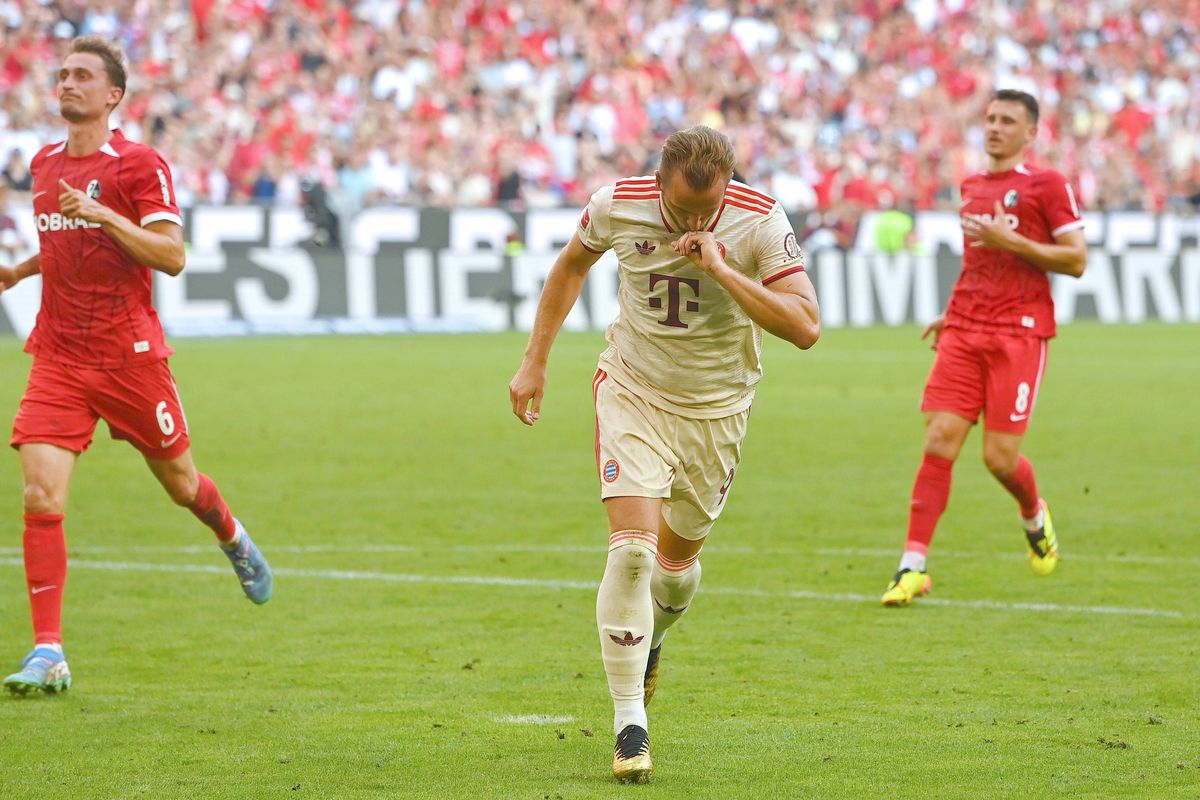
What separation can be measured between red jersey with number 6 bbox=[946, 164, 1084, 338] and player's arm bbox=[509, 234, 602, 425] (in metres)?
3.52

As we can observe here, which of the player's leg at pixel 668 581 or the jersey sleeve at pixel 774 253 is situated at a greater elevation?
the jersey sleeve at pixel 774 253

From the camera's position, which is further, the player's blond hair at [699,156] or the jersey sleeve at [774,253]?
the jersey sleeve at [774,253]

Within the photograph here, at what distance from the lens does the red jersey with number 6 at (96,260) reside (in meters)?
7.32

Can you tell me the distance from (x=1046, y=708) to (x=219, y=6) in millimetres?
25228

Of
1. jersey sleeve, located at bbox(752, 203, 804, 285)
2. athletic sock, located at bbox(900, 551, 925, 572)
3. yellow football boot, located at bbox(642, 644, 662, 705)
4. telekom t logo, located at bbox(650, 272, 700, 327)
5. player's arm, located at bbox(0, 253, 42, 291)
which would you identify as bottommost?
athletic sock, located at bbox(900, 551, 925, 572)

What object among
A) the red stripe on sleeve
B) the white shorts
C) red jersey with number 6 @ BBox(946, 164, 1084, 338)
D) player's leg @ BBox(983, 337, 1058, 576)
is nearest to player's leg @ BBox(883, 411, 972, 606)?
player's leg @ BBox(983, 337, 1058, 576)

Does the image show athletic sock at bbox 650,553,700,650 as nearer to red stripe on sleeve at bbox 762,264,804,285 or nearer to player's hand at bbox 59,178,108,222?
red stripe on sleeve at bbox 762,264,804,285

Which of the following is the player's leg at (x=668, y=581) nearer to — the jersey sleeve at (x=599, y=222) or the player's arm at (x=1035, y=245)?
the jersey sleeve at (x=599, y=222)

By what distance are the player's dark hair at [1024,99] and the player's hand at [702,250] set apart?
4.03 metres

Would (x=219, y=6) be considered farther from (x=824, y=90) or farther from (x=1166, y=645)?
(x=1166, y=645)

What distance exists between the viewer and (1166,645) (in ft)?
25.3

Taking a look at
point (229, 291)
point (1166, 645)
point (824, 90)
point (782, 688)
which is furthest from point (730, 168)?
point (824, 90)

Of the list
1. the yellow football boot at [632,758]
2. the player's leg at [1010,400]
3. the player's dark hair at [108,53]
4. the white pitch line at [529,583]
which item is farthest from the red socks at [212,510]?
the player's leg at [1010,400]

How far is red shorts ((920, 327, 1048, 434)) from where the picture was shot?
9273mm
